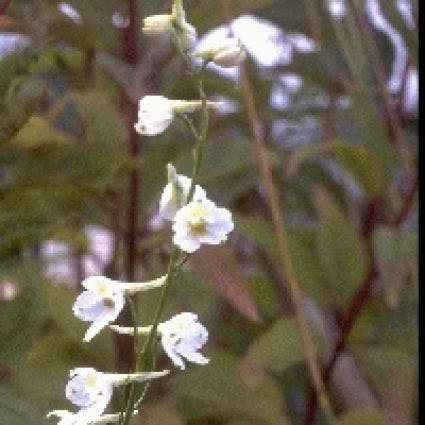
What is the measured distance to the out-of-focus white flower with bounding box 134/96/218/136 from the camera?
27 cm

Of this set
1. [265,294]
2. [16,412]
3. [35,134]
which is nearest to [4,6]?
[35,134]

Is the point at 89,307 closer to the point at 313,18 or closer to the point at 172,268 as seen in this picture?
the point at 172,268

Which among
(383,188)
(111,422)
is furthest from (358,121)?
(111,422)

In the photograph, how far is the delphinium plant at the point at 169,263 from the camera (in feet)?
0.84

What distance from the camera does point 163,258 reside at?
714 mm

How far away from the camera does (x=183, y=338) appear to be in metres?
0.27

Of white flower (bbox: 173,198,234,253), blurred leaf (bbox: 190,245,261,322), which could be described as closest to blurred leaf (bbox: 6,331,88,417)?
blurred leaf (bbox: 190,245,261,322)

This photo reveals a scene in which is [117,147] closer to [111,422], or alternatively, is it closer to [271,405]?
[271,405]

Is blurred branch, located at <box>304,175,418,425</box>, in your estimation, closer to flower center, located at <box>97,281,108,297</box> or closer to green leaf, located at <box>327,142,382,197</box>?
green leaf, located at <box>327,142,382,197</box>

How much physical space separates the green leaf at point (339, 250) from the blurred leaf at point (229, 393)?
0.25ft

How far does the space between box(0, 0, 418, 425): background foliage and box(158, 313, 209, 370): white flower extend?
188 millimetres

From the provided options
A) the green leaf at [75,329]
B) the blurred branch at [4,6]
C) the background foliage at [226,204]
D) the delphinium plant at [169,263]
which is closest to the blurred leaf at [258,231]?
the background foliage at [226,204]

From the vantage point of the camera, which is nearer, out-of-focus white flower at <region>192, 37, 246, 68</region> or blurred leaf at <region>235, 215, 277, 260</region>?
out-of-focus white flower at <region>192, 37, 246, 68</region>

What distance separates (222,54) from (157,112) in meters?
0.02
